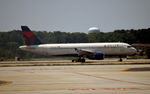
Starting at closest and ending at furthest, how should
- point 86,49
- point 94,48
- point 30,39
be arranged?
point 94,48 → point 86,49 → point 30,39

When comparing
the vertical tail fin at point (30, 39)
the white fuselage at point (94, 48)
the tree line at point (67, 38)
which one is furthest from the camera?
the tree line at point (67, 38)

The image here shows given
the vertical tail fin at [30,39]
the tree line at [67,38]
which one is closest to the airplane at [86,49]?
the vertical tail fin at [30,39]

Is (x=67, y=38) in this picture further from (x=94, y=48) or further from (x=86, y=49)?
(x=94, y=48)

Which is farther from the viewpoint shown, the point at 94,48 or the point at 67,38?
the point at 67,38

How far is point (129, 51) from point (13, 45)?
66.3 meters

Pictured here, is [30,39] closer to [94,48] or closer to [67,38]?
[94,48]

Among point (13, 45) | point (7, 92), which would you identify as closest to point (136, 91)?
point (7, 92)

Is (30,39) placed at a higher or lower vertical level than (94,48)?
higher

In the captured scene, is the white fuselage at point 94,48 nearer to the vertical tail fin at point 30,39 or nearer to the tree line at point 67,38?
the vertical tail fin at point 30,39

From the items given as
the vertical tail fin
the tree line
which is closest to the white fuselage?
the vertical tail fin

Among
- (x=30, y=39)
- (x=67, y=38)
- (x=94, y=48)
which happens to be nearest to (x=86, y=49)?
(x=94, y=48)

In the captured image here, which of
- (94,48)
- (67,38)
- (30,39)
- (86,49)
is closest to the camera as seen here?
(94,48)

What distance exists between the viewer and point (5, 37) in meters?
121

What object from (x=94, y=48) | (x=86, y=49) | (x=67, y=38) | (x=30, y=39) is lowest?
(x=86, y=49)
